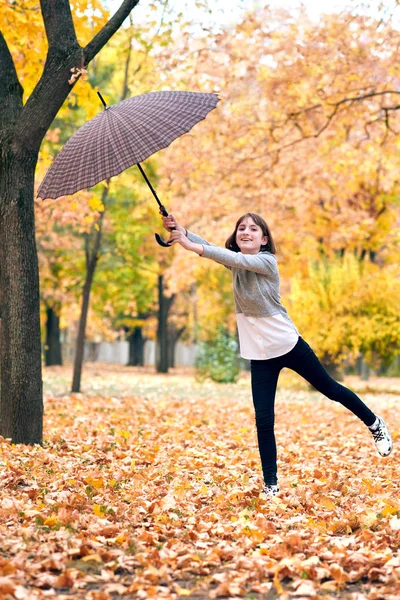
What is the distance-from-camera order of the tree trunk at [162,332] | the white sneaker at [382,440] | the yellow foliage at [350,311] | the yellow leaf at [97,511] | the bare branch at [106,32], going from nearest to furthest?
the yellow leaf at [97,511]
the white sneaker at [382,440]
the bare branch at [106,32]
the yellow foliage at [350,311]
the tree trunk at [162,332]

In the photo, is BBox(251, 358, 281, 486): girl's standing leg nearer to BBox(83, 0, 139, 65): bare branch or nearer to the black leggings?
the black leggings

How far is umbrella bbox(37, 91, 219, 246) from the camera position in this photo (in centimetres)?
470

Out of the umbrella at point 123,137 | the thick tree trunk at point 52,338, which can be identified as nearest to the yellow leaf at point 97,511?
the umbrella at point 123,137

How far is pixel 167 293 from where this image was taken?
24.4 m

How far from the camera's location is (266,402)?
5.02 m

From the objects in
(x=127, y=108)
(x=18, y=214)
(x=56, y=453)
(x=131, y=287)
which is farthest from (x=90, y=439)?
(x=131, y=287)

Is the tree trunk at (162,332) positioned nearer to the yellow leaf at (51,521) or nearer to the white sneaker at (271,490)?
the white sneaker at (271,490)

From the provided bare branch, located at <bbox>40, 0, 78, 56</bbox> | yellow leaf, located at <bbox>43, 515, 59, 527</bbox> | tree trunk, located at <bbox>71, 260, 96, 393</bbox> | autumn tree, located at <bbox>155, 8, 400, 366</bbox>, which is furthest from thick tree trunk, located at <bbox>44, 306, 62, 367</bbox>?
yellow leaf, located at <bbox>43, 515, 59, 527</bbox>

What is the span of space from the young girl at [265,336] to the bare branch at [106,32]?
257 cm

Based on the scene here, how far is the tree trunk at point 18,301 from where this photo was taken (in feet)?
22.2

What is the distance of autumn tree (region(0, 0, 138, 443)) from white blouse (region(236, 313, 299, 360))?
2640mm

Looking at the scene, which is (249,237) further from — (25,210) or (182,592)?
(25,210)

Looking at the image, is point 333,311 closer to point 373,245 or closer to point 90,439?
point 373,245

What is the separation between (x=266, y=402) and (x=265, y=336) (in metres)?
0.47
